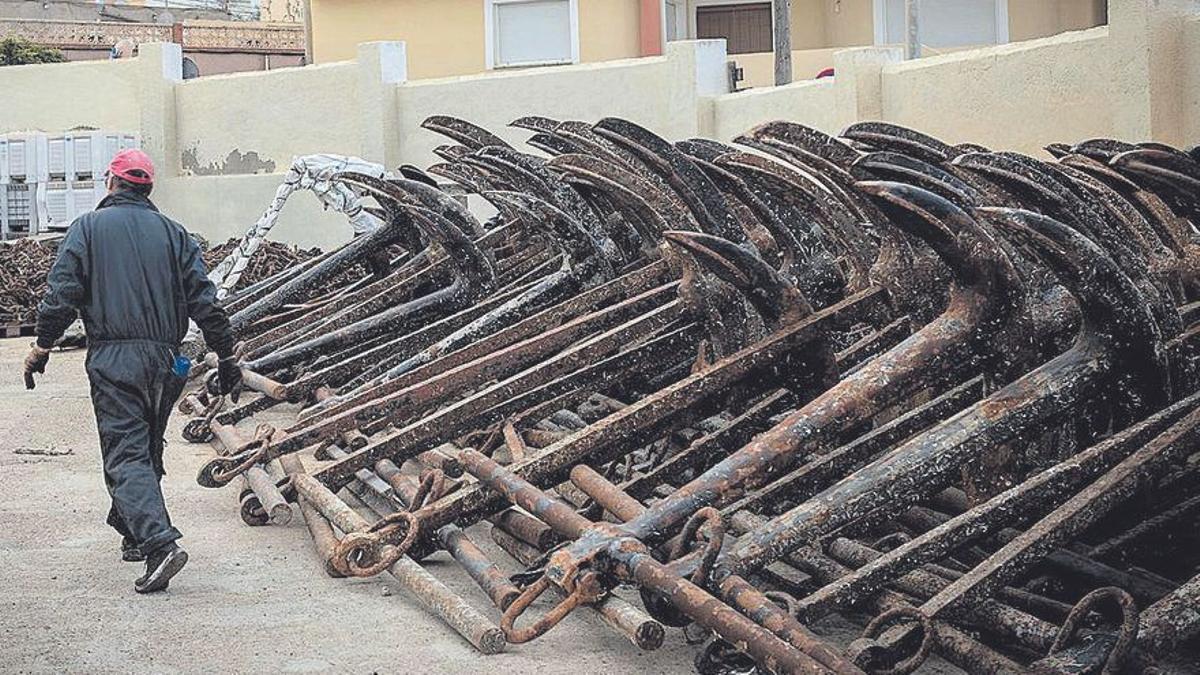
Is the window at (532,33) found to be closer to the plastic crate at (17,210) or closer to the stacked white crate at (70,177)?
the stacked white crate at (70,177)

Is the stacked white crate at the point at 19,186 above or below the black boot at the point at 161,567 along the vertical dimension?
above

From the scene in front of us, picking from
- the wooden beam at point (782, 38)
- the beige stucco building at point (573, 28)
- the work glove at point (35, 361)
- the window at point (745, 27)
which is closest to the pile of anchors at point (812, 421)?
the work glove at point (35, 361)

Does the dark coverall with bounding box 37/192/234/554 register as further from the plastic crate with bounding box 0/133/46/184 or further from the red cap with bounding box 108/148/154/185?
the plastic crate with bounding box 0/133/46/184

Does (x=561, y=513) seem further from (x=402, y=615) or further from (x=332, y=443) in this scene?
(x=332, y=443)

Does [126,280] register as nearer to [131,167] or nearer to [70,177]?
[131,167]

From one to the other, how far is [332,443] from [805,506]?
10.8 feet

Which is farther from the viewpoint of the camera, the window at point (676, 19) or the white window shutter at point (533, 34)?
the window at point (676, 19)

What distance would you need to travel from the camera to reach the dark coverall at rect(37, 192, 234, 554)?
6281mm

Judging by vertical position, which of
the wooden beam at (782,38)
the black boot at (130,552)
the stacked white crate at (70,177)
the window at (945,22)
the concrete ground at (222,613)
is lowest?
the concrete ground at (222,613)

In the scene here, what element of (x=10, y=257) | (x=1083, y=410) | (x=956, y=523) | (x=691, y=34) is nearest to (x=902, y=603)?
(x=956, y=523)

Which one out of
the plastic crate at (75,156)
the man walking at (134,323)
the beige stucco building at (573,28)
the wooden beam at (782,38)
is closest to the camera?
the man walking at (134,323)

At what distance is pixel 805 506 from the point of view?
4.85 metres

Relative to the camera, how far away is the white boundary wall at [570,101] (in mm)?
10289

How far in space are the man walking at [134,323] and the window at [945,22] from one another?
20077 millimetres
